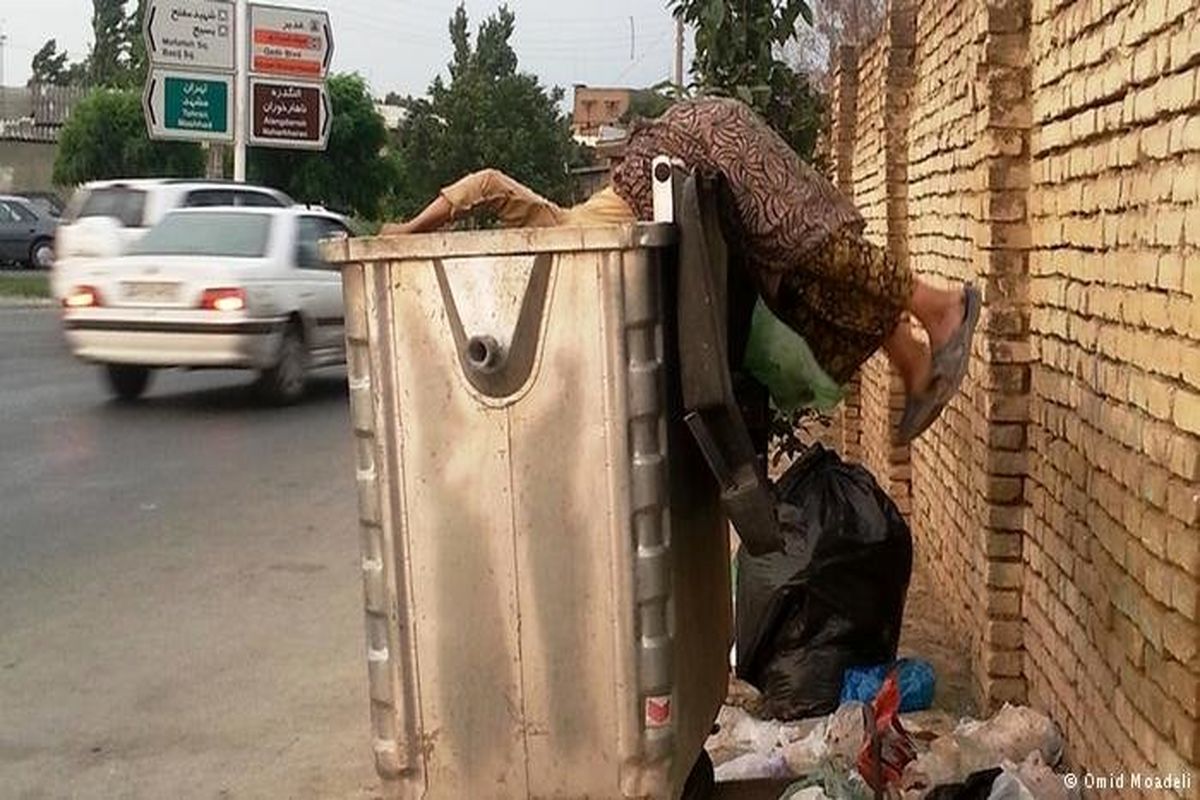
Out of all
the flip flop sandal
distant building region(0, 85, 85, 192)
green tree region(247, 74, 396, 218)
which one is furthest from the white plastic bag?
distant building region(0, 85, 85, 192)

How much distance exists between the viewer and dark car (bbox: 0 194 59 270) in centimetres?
3653

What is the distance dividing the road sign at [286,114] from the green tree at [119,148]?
39.1ft

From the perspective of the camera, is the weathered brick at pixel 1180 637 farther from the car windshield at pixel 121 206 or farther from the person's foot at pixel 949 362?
the car windshield at pixel 121 206

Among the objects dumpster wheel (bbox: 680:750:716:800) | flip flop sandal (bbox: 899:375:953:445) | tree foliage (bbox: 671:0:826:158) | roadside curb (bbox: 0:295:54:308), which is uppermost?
tree foliage (bbox: 671:0:826:158)

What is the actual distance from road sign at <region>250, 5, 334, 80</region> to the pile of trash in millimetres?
25035

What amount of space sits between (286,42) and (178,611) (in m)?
23.4

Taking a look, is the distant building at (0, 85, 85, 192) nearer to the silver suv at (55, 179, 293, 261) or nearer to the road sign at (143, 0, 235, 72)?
the road sign at (143, 0, 235, 72)

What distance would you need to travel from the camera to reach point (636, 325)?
2895 mm

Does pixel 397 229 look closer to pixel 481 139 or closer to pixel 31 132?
pixel 481 139

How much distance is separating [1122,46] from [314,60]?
27.2 m

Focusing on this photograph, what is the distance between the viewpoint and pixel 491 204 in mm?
3547

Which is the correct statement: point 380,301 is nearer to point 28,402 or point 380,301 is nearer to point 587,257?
point 587,257

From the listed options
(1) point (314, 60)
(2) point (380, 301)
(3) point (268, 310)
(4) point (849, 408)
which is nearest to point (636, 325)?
(2) point (380, 301)

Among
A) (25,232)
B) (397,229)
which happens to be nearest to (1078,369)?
(397,229)
